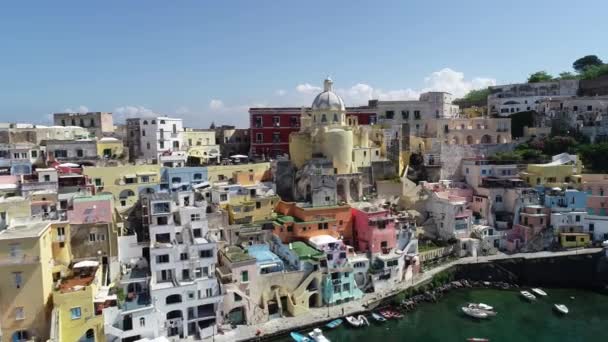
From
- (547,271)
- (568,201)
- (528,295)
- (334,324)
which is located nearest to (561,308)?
(528,295)

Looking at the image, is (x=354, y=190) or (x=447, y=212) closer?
(x=447, y=212)

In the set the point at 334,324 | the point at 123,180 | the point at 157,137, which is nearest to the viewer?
the point at 334,324

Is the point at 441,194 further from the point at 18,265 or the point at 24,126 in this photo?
the point at 24,126

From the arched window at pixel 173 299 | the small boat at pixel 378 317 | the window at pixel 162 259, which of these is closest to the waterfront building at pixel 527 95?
the small boat at pixel 378 317

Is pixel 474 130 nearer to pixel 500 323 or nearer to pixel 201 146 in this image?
pixel 500 323

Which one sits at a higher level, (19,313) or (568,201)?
(568,201)

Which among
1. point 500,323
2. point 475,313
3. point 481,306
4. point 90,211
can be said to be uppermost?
point 90,211

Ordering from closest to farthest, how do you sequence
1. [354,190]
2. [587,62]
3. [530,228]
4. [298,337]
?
[298,337], [530,228], [354,190], [587,62]

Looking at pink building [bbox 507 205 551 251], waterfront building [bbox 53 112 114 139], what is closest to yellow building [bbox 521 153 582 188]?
pink building [bbox 507 205 551 251]
